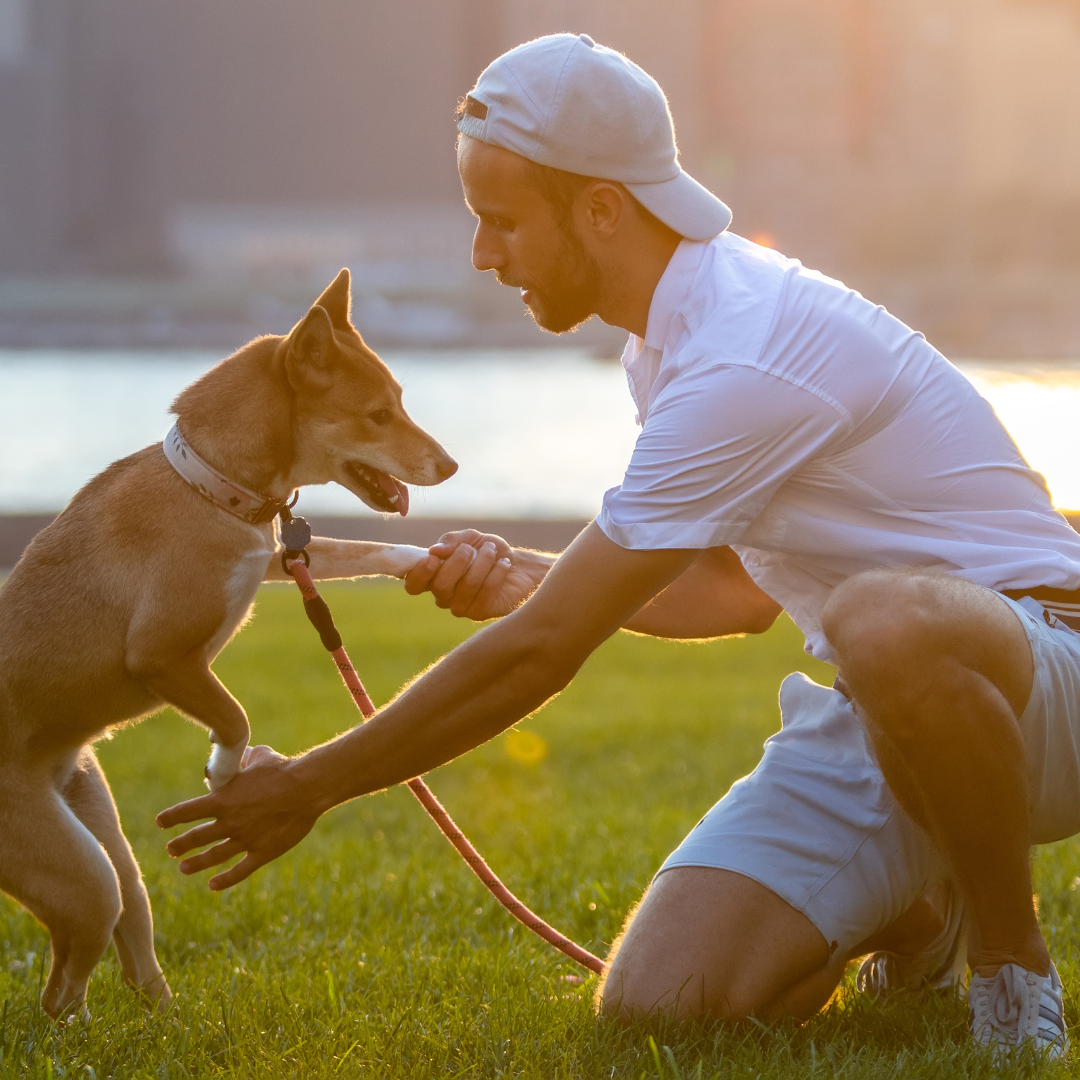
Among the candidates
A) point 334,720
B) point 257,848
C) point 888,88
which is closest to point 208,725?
point 257,848

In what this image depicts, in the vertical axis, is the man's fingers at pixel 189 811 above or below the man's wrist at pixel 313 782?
below

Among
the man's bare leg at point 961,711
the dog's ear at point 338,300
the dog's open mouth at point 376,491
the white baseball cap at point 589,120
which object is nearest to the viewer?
the man's bare leg at point 961,711

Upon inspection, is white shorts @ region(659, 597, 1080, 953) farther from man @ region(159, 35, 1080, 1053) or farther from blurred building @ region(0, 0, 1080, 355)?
blurred building @ region(0, 0, 1080, 355)

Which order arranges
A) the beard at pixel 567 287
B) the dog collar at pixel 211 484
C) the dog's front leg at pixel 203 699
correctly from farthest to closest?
the dog collar at pixel 211 484
the dog's front leg at pixel 203 699
the beard at pixel 567 287

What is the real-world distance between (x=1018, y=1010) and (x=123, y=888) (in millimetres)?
1921

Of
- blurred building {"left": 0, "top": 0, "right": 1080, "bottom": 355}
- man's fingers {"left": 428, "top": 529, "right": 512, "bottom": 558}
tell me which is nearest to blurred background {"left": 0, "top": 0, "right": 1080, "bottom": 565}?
blurred building {"left": 0, "top": 0, "right": 1080, "bottom": 355}

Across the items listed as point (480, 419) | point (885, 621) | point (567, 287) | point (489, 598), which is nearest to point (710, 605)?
point (489, 598)

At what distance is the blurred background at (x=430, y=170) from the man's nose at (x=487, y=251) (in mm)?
32880

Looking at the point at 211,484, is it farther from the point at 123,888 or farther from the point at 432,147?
the point at 432,147

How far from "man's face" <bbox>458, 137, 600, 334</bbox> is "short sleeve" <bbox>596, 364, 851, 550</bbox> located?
0.42 metres

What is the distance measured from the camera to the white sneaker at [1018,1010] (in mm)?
2463

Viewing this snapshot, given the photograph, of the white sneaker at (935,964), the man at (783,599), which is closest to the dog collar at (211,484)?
the man at (783,599)

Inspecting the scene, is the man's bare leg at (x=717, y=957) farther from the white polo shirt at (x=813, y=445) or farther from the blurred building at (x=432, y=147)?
the blurred building at (x=432, y=147)

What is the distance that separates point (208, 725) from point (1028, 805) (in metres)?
1.74
